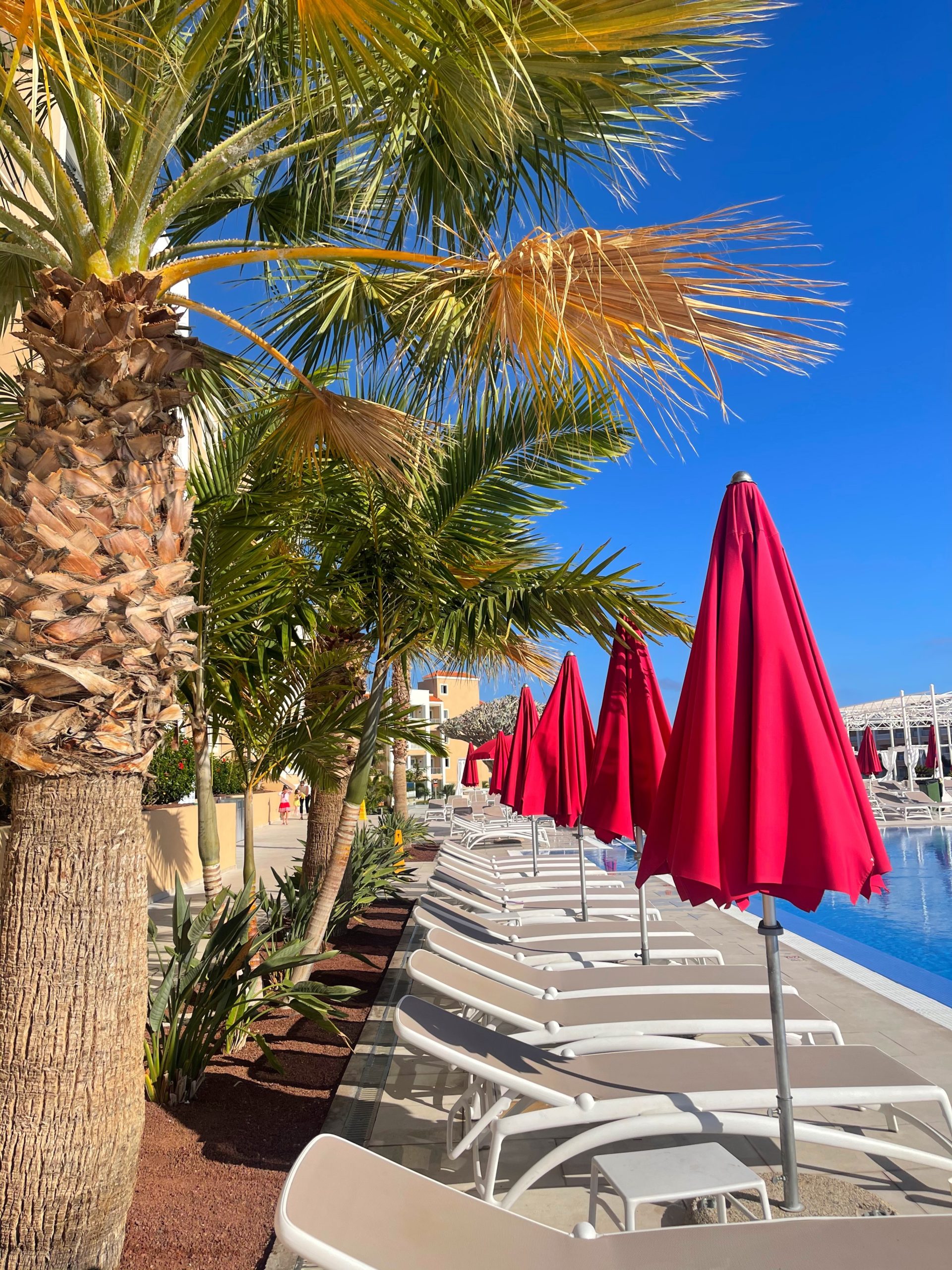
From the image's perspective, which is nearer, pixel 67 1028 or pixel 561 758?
pixel 67 1028

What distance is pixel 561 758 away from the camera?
721 cm

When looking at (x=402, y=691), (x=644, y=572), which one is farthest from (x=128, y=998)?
(x=402, y=691)

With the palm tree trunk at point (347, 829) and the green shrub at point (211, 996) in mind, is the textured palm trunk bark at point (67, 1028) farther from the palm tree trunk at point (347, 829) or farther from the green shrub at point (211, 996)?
the palm tree trunk at point (347, 829)

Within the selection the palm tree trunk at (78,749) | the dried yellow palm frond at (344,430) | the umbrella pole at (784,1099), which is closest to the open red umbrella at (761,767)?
the umbrella pole at (784,1099)

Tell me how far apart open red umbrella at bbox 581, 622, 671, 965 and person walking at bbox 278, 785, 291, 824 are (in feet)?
69.2

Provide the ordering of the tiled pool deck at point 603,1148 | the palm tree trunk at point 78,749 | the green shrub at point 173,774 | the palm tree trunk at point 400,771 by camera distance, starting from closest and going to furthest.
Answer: the palm tree trunk at point 78,749
the tiled pool deck at point 603,1148
the green shrub at point 173,774
the palm tree trunk at point 400,771

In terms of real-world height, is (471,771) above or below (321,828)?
above

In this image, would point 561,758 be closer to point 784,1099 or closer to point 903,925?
point 784,1099

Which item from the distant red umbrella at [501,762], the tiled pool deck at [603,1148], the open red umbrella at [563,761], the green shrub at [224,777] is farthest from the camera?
the green shrub at [224,777]

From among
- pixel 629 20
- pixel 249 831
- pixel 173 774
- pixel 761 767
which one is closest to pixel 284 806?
pixel 173 774

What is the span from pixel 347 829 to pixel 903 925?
6.84 metres

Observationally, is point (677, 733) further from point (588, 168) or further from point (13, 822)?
A: point (588, 168)

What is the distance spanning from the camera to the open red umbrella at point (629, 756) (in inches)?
200

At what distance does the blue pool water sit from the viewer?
274 inches
